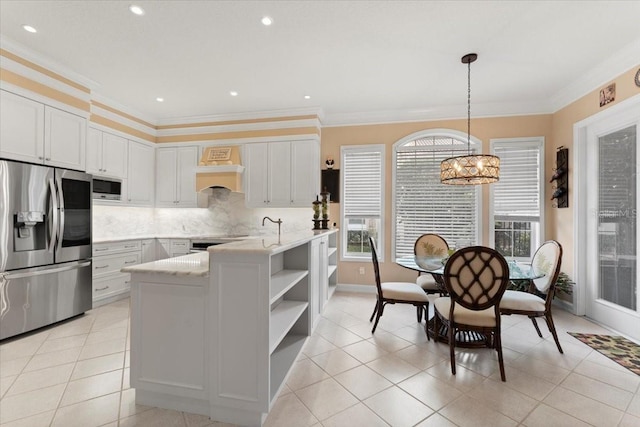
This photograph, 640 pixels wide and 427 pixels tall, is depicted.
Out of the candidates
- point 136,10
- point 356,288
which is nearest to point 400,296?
point 356,288

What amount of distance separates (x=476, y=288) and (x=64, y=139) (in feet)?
15.0

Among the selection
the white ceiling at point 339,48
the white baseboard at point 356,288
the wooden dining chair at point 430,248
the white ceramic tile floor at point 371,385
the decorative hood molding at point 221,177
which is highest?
the white ceiling at point 339,48

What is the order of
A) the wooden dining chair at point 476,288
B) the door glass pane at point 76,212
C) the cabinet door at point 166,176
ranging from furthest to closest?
1. the cabinet door at point 166,176
2. the door glass pane at point 76,212
3. the wooden dining chair at point 476,288

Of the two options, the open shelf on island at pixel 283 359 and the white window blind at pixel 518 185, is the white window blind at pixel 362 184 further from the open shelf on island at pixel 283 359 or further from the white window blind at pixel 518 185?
the open shelf on island at pixel 283 359

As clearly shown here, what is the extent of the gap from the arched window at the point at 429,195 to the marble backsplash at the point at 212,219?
1.55m

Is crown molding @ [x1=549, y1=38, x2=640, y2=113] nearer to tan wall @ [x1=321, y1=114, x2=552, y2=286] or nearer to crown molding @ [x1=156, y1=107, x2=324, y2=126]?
tan wall @ [x1=321, y1=114, x2=552, y2=286]

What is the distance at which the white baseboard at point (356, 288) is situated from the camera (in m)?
4.58

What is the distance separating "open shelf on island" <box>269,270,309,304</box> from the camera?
1.93 meters

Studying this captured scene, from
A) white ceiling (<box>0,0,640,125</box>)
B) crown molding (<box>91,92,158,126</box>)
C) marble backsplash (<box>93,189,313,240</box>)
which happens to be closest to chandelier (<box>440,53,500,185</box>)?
white ceiling (<box>0,0,640,125</box>)

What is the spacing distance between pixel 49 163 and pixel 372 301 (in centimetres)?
432

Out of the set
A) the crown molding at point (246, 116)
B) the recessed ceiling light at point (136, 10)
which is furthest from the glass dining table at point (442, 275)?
the recessed ceiling light at point (136, 10)

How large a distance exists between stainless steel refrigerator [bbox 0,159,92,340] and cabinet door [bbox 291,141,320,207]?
2718 mm

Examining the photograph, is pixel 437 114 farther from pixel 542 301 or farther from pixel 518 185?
pixel 542 301

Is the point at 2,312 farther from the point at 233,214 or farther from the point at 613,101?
the point at 613,101
